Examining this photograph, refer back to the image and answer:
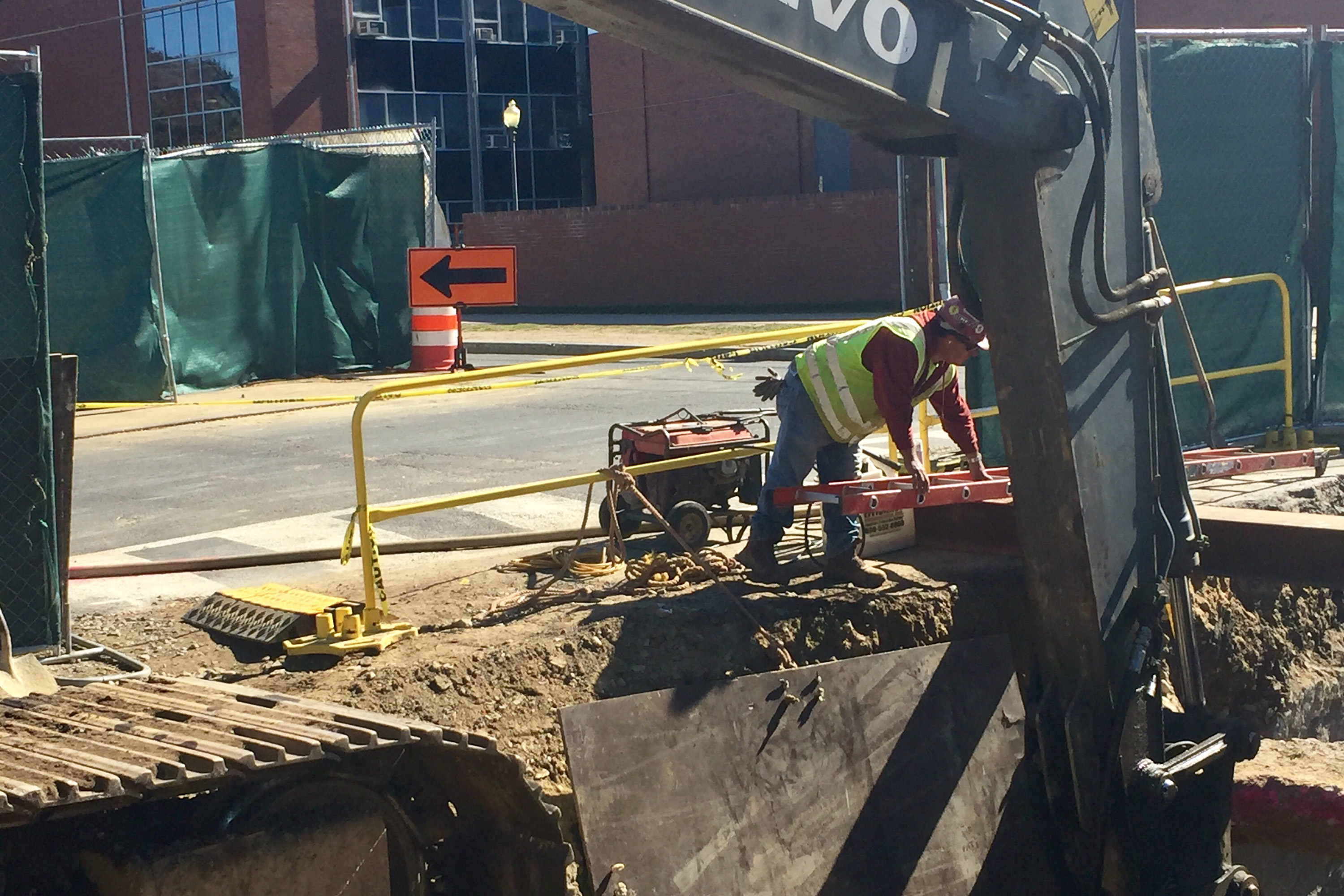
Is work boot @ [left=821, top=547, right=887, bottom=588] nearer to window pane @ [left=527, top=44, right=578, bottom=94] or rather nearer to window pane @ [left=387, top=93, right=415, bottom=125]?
window pane @ [left=387, top=93, right=415, bottom=125]

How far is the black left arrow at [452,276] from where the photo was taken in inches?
644

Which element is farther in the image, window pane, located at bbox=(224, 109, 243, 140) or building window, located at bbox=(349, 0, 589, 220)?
building window, located at bbox=(349, 0, 589, 220)

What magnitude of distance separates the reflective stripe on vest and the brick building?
29926 mm

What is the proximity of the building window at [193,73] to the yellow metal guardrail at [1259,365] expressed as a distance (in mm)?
32655

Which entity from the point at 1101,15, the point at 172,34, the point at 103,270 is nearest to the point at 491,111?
the point at 172,34

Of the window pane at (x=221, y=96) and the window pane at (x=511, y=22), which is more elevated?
the window pane at (x=511, y=22)

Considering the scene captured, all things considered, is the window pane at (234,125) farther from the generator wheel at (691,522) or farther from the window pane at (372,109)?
the generator wheel at (691,522)

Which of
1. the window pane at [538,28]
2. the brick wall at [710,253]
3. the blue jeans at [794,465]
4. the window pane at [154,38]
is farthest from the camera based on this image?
the window pane at [538,28]

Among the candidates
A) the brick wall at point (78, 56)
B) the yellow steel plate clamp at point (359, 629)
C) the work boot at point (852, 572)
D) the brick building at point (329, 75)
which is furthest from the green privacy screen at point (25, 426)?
the brick wall at point (78, 56)

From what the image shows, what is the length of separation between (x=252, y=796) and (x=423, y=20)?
3794cm

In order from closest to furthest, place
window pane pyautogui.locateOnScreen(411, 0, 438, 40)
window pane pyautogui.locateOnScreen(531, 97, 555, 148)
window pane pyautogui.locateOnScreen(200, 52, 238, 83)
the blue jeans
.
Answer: the blue jeans → window pane pyautogui.locateOnScreen(200, 52, 238, 83) → window pane pyautogui.locateOnScreen(411, 0, 438, 40) → window pane pyautogui.locateOnScreen(531, 97, 555, 148)

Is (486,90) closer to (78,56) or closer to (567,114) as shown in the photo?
(567,114)

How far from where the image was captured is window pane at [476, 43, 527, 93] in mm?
40375

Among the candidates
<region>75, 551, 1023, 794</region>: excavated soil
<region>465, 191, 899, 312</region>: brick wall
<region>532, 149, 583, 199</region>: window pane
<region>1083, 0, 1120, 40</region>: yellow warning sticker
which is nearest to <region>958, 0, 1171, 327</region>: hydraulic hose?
<region>1083, 0, 1120, 40</region>: yellow warning sticker
